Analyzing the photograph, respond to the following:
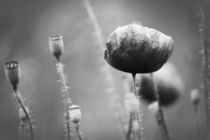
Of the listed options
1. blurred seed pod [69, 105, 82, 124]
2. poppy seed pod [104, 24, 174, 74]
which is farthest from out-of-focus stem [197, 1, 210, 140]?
blurred seed pod [69, 105, 82, 124]

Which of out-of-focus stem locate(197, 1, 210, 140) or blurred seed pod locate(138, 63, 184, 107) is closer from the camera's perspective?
out-of-focus stem locate(197, 1, 210, 140)

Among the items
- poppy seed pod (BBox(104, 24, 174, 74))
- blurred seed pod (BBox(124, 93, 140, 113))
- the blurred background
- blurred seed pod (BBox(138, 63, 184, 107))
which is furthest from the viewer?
the blurred background

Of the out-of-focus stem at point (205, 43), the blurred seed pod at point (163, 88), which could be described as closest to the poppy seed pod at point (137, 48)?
the out-of-focus stem at point (205, 43)

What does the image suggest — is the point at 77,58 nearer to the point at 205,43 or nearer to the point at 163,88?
the point at 163,88

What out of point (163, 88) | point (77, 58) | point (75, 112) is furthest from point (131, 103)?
point (77, 58)

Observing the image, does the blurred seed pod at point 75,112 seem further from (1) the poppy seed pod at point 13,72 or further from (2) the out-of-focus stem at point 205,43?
(2) the out-of-focus stem at point 205,43

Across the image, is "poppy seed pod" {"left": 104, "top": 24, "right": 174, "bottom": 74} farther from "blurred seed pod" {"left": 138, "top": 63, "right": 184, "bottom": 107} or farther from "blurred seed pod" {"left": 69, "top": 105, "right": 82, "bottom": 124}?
"blurred seed pod" {"left": 138, "top": 63, "right": 184, "bottom": 107}

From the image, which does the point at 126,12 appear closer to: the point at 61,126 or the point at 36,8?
the point at 36,8
